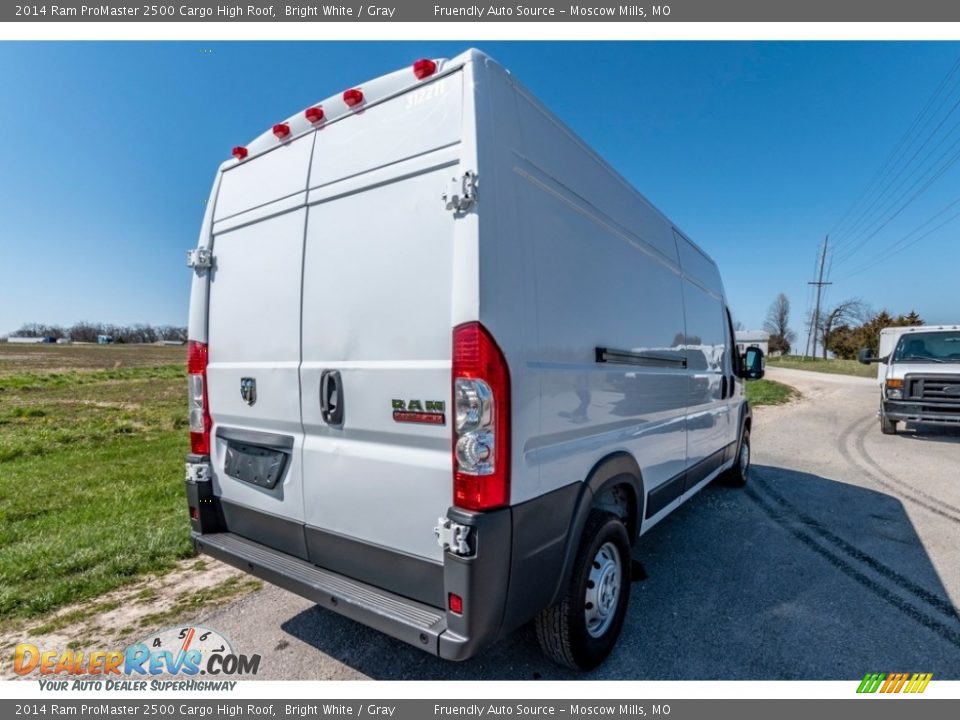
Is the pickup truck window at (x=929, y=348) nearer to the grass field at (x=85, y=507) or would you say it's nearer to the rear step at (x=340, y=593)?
the rear step at (x=340, y=593)

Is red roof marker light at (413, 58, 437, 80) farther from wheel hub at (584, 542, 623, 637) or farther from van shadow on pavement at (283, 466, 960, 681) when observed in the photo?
van shadow on pavement at (283, 466, 960, 681)

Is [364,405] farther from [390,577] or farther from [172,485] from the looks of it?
[172,485]

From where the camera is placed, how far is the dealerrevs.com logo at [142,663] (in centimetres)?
240

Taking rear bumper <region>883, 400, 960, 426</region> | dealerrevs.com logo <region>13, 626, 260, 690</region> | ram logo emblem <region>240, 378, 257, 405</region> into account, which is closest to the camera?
dealerrevs.com logo <region>13, 626, 260, 690</region>

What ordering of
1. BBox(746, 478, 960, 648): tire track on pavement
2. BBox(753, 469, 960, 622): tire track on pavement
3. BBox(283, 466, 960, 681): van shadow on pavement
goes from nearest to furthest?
1. BBox(283, 466, 960, 681): van shadow on pavement
2. BBox(746, 478, 960, 648): tire track on pavement
3. BBox(753, 469, 960, 622): tire track on pavement

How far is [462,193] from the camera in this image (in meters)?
1.86

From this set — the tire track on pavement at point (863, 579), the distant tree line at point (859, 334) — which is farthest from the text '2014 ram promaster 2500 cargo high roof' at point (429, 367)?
the distant tree line at point (859, 334)

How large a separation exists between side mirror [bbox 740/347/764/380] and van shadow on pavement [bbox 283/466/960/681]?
1.75 metres

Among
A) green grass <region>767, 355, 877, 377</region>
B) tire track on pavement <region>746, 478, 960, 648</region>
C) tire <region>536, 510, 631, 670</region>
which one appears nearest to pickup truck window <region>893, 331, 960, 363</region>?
tire track on pavement <region>746, 478, 960, 648</region>

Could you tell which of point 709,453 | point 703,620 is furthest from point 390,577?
point 709,453

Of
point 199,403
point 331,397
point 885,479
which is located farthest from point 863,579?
point 199,403

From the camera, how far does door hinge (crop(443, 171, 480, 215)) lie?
72.7 inches

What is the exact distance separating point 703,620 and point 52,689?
12.0 ft

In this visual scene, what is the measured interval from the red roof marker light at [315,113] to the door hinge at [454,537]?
2.17 meters
